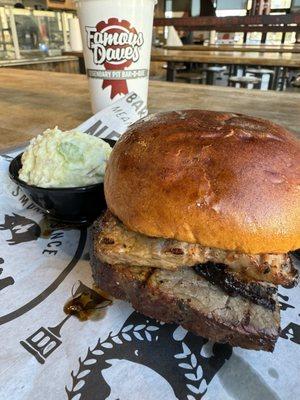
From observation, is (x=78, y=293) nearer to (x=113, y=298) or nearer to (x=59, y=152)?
(x=113, y=298)

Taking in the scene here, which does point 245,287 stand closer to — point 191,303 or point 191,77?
point 191,303

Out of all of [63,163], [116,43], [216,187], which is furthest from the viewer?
[116,43]

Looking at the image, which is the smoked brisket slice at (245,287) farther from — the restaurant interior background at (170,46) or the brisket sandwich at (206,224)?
the restaurant interior background at (170,46)

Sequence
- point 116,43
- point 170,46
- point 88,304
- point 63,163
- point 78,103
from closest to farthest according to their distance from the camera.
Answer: point 88,304, point 63,163, point 116,43, point 78,103, point 170,46

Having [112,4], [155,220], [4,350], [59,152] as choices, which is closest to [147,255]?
[155,220]

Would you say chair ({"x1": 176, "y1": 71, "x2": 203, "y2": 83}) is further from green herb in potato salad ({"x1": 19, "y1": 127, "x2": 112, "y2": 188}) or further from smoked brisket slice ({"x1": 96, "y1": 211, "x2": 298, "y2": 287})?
smoked brisket slice ({"x1": 96, "y1": 211, "x2": 298, "y2": 287})

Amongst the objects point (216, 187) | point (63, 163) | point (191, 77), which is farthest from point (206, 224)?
point (191, 77)
